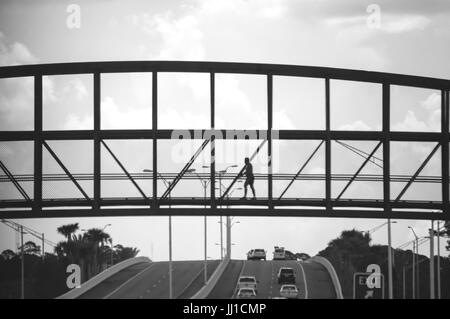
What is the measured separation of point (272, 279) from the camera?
112 metres

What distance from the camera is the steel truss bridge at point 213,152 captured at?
1228 inches

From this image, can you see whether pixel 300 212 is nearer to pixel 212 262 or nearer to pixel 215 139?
pixel 215 139

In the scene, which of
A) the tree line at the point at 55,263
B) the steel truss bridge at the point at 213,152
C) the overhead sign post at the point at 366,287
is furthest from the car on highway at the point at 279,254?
the steel truss bridge at the point at 213,152

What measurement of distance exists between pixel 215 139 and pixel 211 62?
2.08 meters

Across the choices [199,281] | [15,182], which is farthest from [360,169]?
[199,281]

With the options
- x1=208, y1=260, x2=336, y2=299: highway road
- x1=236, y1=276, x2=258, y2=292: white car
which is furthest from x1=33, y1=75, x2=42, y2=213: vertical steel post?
x1=236, y1=276, x2=258, y2=292: white car

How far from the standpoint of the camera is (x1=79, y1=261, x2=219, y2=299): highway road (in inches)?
3947

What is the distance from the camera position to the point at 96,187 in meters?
32.1

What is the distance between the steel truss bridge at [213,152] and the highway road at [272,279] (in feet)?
186

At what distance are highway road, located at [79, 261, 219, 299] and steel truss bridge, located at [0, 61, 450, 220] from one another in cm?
6015

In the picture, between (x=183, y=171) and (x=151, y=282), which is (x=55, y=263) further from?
(x=183, y=171)

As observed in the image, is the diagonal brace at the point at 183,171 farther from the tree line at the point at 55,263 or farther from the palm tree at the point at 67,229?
the palm tree at the point at 67,229
